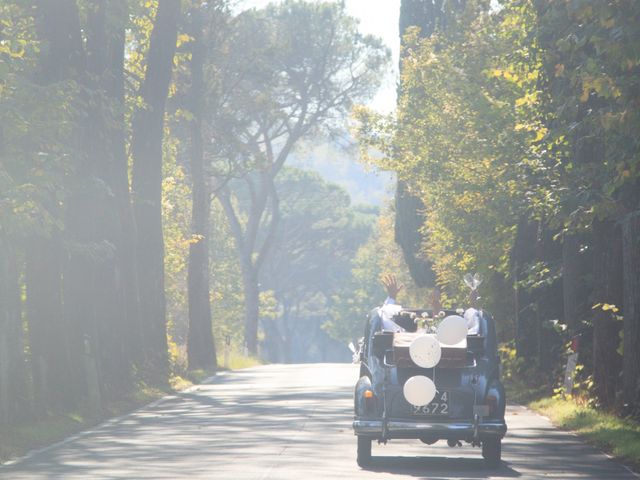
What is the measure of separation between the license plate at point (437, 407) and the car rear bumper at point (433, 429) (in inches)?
4.7

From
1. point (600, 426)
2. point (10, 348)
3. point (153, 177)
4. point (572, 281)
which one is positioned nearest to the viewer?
point (600, 426)

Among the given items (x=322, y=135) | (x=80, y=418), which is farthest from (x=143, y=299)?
(x=322, y=135)

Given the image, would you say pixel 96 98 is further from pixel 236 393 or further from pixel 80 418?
pixel 236 393

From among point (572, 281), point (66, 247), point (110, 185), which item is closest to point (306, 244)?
point (110, 185)

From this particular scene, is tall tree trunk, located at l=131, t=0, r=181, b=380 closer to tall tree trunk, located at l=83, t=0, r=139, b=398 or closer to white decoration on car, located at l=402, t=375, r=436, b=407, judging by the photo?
tall tree trunk, located at l=83, t=0, r=139, b=398

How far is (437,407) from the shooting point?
1639 cm

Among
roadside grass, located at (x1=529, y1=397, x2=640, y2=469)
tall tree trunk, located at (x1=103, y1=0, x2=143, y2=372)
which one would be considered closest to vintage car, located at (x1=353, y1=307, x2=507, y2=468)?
roadside grass, located at (x1=529, y1=397, x2=640, y2=469)

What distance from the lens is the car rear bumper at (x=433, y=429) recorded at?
16250 mm

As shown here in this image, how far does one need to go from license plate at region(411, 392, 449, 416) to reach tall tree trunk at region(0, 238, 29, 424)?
7421 mm

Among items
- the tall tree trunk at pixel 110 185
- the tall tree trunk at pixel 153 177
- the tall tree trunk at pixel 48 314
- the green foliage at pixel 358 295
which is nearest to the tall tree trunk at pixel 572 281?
the tall tree trunk at pixel 110 185

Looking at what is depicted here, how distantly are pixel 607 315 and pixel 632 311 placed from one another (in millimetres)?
2620

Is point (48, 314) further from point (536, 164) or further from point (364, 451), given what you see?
point (364, 451)

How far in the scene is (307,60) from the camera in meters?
73.9

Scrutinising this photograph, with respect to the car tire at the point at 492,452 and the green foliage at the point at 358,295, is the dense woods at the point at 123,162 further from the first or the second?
the green foliage at the point at 358,295
